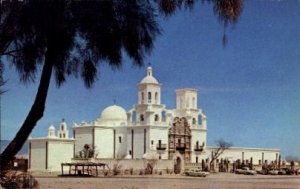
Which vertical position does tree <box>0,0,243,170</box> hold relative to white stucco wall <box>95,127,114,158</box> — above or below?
above

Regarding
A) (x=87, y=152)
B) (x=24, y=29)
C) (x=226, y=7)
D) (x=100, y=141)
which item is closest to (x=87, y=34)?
(x=24, y=29)

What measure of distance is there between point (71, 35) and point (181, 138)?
37.4m

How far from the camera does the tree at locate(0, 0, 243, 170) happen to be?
7578 millimetres

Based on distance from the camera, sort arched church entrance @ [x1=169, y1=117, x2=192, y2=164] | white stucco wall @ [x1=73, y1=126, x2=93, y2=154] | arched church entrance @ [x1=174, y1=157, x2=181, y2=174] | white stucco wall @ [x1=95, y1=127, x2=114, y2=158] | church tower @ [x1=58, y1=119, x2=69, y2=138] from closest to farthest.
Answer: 1. arched church entrance @ [x1=174, y1=157, x2=181, y2=174]
2. church tower @ [x1=58, y1=119, x2=69, y2=138]
3. white stucco wall @ [x1=73, y1=126, x2=93, y2=154]
4. white stucco wall @ [x1=95, y1=127, x2=114, y2=158]
5. arched church entrance @ [x1=169, y1=117, x2=192, y2=164]

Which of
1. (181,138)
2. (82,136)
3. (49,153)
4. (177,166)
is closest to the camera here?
(49,153)

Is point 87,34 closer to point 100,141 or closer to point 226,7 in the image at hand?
point 226,7

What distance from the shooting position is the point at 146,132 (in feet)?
140

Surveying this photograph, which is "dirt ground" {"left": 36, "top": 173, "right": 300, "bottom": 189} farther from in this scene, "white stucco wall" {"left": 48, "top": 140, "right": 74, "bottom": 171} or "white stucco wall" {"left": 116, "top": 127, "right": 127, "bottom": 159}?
"white stucco wall" {"left": 116, "top": 127, "right": 127, "bottom": 159}

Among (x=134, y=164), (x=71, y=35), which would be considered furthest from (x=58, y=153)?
(x=71, y=35)

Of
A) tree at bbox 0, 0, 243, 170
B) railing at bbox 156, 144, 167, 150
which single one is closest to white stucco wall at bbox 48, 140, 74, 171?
railing at bbox 156, 144, 167, 150

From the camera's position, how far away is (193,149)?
4569 centimetres

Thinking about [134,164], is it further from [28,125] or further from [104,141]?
[28,125]

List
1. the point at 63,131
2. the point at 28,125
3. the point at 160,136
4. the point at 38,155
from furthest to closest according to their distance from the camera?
1. the point at 160,136
2. the point at 63,131
3. the point at 38,155
4. the point at 28,125

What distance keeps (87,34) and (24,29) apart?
2.97 ft
